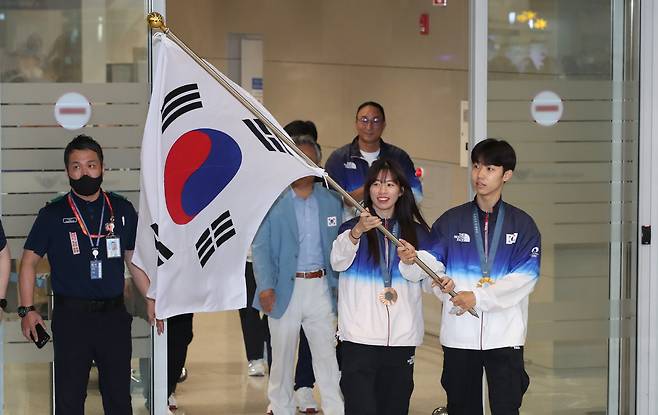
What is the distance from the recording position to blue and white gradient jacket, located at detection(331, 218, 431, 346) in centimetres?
548

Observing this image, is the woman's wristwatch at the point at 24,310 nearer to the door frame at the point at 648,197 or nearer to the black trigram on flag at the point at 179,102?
the black trigram on flag at the point at 179,102

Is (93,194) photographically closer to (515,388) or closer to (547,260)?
(515,388)

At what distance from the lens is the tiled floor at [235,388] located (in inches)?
234

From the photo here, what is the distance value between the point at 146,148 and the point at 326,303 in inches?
68.4

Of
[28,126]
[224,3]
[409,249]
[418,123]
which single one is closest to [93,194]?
[28,126]

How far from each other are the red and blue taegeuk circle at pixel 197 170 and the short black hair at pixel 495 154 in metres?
1.10

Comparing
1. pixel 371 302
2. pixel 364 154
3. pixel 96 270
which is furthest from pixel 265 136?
pixel 364 154

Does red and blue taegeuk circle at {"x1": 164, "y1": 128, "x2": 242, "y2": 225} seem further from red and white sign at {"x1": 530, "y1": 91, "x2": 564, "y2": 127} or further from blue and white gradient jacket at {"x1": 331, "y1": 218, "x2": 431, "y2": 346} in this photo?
red and white sign at {"x1": 530, "y1": 91, "x2": 564, "y2": 127}

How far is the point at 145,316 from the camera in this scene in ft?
19.8

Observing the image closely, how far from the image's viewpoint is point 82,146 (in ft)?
18.2

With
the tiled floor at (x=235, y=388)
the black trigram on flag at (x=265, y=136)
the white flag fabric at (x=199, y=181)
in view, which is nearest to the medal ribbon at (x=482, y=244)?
the white flag fabric at (x=199, y=181)

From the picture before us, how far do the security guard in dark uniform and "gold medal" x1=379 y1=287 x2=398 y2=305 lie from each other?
124 cm

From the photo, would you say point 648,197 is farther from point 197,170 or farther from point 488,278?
point 197,170

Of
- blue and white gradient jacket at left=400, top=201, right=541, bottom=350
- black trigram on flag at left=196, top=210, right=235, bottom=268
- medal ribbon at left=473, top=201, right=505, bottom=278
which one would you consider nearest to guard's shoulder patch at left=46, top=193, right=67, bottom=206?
black trigram on flag at left=196, top=210, right=235, bottom=268
